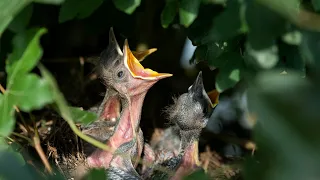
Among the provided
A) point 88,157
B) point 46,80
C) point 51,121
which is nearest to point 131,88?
point 88,157

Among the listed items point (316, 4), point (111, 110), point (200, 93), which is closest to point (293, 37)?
point (316, 4)

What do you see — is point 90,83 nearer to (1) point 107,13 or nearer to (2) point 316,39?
(1) point 107,13

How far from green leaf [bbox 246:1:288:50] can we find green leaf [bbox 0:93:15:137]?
38cm

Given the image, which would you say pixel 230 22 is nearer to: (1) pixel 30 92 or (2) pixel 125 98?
(1) pixel 30 92

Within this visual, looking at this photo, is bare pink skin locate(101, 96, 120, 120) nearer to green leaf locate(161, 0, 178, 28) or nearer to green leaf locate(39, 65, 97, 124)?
green leaf locate(161, 0, 178, 28)

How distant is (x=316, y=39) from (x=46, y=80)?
378 millimetres

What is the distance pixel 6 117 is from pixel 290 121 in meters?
0.45

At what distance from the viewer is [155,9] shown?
1.88 metres

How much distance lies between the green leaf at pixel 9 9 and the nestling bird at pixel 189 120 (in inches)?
24.5

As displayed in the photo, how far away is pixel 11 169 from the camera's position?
2.71 ft

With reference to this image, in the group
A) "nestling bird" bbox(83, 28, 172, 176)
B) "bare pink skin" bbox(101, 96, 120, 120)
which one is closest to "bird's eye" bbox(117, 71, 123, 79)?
"nestling bird" bbox(83, 28, 172, 176)

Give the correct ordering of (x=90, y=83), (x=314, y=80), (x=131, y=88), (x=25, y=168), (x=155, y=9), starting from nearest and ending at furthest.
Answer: (x=314, y=80) < (x=25, y=168) < (x=131, y=88) < (x=155, y=9) < (x=90, y=83)

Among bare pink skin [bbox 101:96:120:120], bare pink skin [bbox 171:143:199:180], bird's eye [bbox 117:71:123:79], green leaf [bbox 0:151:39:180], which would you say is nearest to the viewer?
green leaf [bbox 0:151:39:180]

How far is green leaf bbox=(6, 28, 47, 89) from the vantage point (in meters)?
0.91
